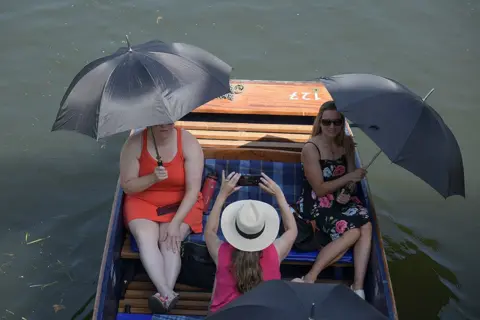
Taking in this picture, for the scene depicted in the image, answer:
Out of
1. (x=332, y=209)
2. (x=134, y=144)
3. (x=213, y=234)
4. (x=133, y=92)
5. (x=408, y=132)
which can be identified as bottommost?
(x=332, y=209)

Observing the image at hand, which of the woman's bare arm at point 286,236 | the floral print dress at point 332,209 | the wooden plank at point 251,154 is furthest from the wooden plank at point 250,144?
the woman's bare arm at point 286,236

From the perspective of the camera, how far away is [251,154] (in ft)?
17.7

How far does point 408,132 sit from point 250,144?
1.83 metres

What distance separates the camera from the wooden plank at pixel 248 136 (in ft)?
18.8

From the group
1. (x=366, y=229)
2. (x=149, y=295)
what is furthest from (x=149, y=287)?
(x=366, y=229)

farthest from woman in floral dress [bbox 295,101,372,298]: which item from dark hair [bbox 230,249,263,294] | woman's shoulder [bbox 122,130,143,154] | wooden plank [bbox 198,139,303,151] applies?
woman's shoulder [bbox 122,130,143,154]

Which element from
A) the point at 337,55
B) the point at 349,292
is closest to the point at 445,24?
the point at 337,55

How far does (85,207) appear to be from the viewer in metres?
6.36

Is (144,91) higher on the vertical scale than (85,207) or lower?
higher

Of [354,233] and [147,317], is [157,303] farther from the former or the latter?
[354,233]

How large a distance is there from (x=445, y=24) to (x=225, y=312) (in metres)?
7.11

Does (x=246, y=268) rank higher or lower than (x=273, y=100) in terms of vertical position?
lower

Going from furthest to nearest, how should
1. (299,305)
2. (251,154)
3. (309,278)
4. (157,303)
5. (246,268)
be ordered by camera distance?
1. (251,154)
2. (309,278)
3. (157,303)
4. (246,268)
5. (299,305)

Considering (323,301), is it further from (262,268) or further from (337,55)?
(337,55)
